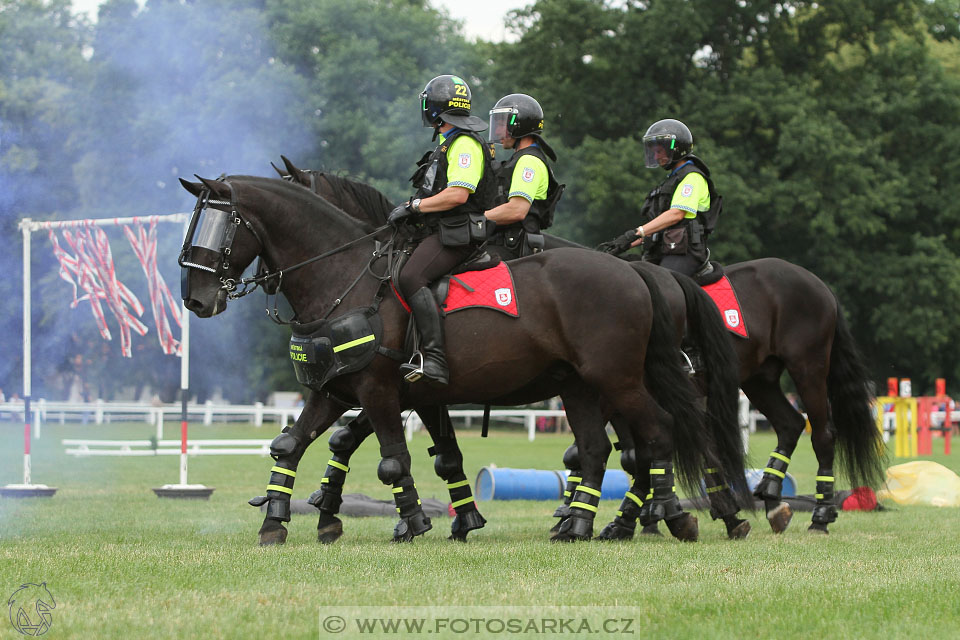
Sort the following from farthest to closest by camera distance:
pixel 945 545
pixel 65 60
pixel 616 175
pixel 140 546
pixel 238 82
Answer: pixel 616 175
pixel 238 82
pixel 65 60
pixel 945 545
pixel 140 546

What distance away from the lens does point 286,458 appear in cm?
858

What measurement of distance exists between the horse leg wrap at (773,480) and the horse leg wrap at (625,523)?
1.38 meters

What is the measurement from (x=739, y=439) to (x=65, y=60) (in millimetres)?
15081

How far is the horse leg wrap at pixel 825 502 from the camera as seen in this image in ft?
32.8

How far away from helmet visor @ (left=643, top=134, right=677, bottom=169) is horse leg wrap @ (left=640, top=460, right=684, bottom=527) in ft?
9.41

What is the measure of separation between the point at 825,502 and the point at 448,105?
4.72 meters

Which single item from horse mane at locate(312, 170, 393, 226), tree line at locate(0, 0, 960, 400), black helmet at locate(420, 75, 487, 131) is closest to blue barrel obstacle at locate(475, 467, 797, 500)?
horse mane at locate(312, 170, 393, 226)

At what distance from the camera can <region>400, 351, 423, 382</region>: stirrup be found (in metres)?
8.19

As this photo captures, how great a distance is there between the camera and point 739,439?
30.6 feet

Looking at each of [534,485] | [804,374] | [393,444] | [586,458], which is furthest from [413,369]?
[534,485]

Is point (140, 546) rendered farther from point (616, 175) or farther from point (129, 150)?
point (616, 175)

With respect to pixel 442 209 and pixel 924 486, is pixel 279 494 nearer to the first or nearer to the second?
pixel 442 209

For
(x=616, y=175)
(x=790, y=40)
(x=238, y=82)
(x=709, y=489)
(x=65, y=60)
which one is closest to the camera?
(x=709, y=489)

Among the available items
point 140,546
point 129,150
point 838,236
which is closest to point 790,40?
point 838,236
